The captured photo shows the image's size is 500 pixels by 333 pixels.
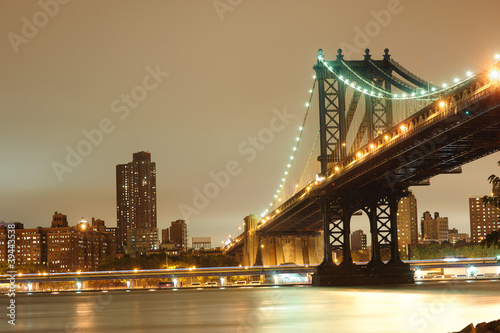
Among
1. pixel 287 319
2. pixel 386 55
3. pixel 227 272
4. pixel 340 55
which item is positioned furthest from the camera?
pixel 227 272

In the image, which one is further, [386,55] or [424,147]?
[386,55]

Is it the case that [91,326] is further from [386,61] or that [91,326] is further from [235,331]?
[386,61]

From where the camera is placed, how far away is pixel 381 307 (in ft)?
117

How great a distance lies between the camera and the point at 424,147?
2174 inches

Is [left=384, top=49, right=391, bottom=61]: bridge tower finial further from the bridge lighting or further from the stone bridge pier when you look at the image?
the stone bridge pier

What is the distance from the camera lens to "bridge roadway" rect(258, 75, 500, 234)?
1800 inches

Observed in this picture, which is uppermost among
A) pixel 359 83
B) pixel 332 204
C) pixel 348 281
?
pixel 359 83

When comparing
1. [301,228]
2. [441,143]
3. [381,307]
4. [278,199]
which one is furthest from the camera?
[278,199]

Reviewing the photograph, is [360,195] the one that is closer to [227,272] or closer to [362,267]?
[362,267]

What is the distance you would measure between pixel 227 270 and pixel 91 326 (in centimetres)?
7655

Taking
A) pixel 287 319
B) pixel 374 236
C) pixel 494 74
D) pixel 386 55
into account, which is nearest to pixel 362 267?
pixel 374 236

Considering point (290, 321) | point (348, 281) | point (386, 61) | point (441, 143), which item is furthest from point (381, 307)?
point (386, 61)

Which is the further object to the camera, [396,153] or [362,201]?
[362,201]

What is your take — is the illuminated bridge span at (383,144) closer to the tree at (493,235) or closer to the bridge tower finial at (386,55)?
the bridge tower finial at (386,55)
